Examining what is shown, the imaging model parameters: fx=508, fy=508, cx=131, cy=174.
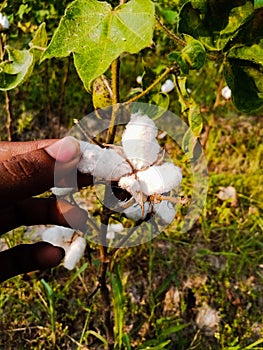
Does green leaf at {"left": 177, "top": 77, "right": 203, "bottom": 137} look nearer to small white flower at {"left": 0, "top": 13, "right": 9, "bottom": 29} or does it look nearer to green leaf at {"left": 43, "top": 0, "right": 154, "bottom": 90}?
green leaf at {"left": 43, "top": 0, "right": 154, "bottom": 90}

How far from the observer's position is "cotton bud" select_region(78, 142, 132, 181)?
726 millimetres

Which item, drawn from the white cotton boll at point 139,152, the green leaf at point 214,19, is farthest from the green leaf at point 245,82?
the white cotton boll at point 139,152

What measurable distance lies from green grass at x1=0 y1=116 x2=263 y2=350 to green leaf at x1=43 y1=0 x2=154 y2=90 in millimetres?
764

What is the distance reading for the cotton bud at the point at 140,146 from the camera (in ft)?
2.41

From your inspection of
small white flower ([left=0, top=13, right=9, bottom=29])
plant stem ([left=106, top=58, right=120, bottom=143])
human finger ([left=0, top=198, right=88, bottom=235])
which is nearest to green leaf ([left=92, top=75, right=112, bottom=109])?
plant stem ([left=106, top=58, right=120, bottom=143])

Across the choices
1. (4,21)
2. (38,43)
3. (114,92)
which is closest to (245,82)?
(114,92)

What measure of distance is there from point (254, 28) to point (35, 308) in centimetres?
113

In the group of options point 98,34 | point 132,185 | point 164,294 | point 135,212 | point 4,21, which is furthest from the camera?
point 164,294

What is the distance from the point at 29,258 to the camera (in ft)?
3.65

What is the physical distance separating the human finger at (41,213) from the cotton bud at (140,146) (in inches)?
13.5

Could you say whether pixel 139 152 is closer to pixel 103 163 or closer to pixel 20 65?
pixel 103 163

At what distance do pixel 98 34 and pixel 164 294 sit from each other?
3.61 ft

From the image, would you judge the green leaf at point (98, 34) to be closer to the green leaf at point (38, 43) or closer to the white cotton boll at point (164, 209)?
the green leaf at point (38, 43)

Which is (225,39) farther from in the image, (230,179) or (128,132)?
(230,179)
